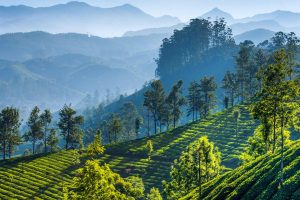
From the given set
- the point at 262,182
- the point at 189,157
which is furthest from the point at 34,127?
the point at 262,182

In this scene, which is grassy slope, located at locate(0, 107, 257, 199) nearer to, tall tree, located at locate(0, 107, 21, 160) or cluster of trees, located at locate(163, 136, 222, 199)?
tall tree, located at locate(0, 107, 21, 160)

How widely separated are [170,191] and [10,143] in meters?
71.9

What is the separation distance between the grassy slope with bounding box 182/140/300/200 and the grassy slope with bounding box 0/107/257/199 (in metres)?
48.1

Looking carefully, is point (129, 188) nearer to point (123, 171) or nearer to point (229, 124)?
point (123, 171)

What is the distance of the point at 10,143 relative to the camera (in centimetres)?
13888

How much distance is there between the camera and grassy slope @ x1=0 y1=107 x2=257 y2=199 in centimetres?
10801

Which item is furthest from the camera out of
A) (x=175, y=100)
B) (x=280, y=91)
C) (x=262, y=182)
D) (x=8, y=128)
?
(x=175, y=100)

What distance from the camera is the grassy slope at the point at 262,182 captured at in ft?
165

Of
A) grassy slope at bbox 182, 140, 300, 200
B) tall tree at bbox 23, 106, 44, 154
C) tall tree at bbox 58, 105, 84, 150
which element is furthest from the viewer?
tall tree at bbox 58, 105, 84, 150

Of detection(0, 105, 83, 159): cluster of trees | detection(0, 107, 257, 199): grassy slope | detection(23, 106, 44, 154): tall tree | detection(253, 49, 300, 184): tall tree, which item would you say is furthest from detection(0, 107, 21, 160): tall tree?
detection(253, 49, 300, 184): tall tree

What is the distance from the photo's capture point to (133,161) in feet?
425

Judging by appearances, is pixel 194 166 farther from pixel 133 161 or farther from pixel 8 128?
pixel 8 128

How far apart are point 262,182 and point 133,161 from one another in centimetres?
7680

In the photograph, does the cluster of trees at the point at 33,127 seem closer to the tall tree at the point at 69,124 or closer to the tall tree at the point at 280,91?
the tall tree at the point at 69,124
